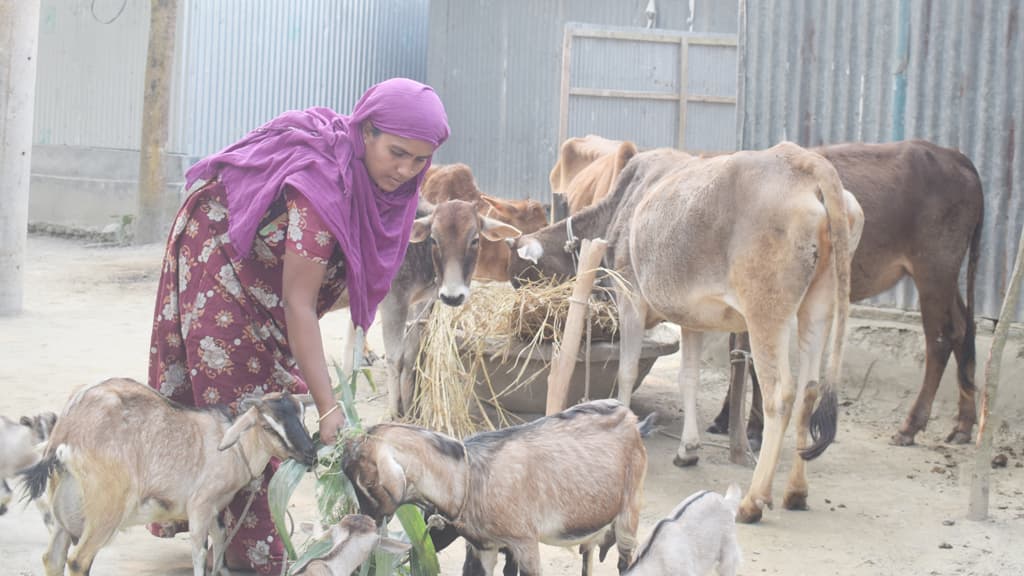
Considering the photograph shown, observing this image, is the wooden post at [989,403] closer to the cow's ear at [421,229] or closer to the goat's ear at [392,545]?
the goat's ear at [392,545]

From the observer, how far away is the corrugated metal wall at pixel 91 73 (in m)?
16.0

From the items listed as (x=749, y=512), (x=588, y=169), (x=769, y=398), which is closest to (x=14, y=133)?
(x=588, y=169)

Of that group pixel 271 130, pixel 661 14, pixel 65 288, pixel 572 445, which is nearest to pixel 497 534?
pixel 572 445

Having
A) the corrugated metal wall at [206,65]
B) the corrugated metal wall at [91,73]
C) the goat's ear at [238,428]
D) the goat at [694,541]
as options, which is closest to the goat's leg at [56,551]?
the goat's ear at [238,428]

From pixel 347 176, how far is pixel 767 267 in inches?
97.7

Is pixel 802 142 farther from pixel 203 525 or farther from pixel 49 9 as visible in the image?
pixel 49 9

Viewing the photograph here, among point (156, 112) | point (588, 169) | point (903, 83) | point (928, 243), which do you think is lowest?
point (928, 243)

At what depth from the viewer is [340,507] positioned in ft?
12.2

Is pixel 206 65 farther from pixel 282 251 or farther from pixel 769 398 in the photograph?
pixel 282 251

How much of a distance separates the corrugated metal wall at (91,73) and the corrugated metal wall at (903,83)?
1003cm

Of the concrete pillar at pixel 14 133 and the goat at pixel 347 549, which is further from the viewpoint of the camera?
the concrete pillar at pixel 14 133

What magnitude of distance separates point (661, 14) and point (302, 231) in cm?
1235

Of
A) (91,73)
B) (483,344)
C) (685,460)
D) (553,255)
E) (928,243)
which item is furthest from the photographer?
(91,73)

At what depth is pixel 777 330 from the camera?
5.47 meters
